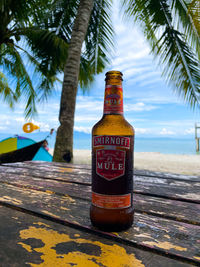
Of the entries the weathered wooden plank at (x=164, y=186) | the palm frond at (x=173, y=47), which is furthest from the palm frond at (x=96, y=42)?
the weathered wooden plank at (x=164, y=186)

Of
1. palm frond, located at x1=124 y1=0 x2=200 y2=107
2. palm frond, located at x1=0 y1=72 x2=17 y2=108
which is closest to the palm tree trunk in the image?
palm frond, located at x1=124 y1=0 x2=200 y2=107

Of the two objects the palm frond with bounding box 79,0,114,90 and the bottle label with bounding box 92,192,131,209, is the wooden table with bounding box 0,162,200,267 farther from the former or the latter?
the palm frond with bounding box 79,0,114,90

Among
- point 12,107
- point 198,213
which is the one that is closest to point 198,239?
point 198,213

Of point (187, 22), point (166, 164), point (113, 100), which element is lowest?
point (166, 164)

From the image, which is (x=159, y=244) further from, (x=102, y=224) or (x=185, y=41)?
(x=185, y=41)

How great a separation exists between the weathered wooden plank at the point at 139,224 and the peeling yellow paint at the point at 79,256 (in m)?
0.07

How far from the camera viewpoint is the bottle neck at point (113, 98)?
0.89m

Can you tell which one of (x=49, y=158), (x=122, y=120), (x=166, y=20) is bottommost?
(x=49, y=158)

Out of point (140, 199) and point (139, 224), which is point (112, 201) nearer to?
point (139, 224)

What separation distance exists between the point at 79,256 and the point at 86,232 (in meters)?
0.15

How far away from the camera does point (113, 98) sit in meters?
0.89

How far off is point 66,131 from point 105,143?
332cm

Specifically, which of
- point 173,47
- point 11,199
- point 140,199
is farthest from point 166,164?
point 11,199

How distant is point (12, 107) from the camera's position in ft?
38.5
